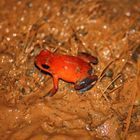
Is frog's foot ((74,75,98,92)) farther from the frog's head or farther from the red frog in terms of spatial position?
the frog's head

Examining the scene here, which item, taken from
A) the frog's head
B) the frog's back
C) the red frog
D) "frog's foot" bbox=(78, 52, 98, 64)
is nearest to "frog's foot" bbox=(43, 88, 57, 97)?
the red frog

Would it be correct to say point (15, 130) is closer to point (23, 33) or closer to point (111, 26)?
point (23, 33)

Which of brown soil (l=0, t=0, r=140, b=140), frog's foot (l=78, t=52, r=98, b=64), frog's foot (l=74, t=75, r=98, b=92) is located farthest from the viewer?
frog's foot (l=78, t=52, r=98, b=64)

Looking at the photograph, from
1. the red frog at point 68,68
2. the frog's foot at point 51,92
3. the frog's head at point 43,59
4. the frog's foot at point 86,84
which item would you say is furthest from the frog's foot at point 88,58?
the frog's foot at point 51,92

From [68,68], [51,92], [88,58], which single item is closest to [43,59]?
[68,68]

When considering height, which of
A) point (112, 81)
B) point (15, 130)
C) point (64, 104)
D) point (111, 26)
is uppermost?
point (111, 26)

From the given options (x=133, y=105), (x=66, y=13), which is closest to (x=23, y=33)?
(x=66, y=13)

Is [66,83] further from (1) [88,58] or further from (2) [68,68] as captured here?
(1) [88,58]
